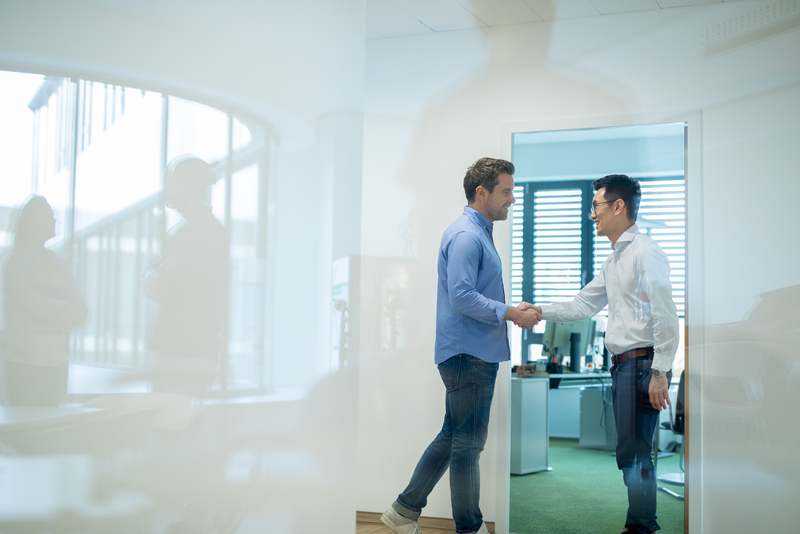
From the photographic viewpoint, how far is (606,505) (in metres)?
2.96

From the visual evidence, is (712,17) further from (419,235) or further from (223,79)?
(223,79)

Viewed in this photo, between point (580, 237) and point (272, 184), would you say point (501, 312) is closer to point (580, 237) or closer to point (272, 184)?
point (580, 237)

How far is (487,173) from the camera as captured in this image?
265cm

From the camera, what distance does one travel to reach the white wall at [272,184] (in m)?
1.09

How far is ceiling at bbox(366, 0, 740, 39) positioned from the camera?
9.30 ft

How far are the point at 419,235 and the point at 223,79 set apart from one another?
6.63 feet

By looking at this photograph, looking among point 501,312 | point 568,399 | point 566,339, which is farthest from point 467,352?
point 568,399

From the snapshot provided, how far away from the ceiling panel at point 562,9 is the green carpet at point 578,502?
2.07 metres

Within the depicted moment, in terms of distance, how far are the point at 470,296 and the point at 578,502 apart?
147 cm

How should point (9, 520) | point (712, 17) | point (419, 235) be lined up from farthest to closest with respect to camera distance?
point (419, 235) < point (712, 17) < point (9, 520)

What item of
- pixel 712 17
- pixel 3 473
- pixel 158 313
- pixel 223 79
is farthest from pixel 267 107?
pixel 712 17

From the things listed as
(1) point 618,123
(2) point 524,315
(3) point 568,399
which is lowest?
(3) point 568,399

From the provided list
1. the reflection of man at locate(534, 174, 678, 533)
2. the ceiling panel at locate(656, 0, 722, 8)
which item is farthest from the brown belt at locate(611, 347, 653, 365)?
the ceiling panel at locate(656, 0, 722, 8)

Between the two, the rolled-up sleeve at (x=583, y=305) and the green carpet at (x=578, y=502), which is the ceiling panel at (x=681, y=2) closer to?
the rolled-up sleeve at (x=583, y=305)
